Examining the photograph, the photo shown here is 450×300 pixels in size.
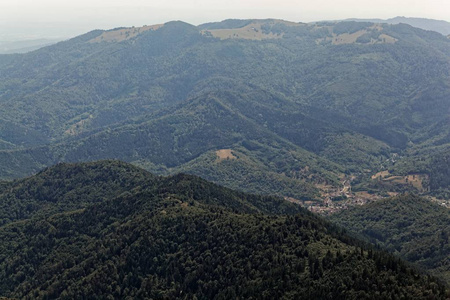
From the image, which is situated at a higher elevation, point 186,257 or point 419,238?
point 186,257

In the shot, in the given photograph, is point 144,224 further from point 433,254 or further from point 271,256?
point 433,254

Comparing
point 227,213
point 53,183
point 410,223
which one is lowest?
point 410,223

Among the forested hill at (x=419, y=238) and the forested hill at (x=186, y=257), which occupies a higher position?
the forested hill at (x=186, y=257)

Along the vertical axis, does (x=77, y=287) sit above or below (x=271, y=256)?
below

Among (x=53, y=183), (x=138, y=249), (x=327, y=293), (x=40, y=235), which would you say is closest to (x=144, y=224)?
(x=138, y=249)

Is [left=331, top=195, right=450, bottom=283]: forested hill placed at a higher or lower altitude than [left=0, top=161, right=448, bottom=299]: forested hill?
lower

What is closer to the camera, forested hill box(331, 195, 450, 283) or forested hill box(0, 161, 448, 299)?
forested hill box(0, 161, 448, 299)

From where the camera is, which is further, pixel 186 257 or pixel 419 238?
→ pixel 419 238

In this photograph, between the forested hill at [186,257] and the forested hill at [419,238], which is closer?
the forested hill at [186,257]
